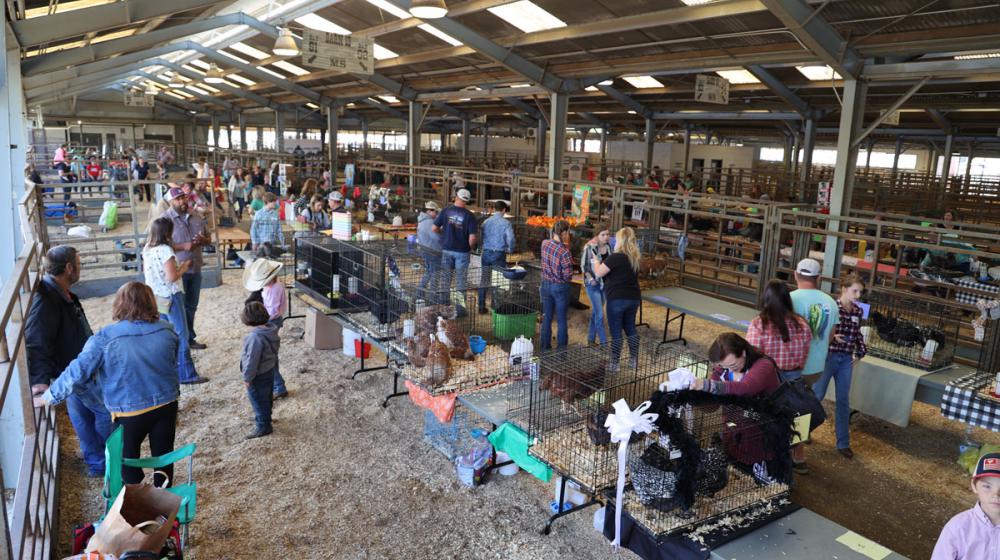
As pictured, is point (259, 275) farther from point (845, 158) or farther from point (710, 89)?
point (710, 89)

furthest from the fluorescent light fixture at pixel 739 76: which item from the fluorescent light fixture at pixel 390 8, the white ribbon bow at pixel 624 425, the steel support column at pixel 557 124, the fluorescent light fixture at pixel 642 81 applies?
the white ribbon bow at pixel 624 425

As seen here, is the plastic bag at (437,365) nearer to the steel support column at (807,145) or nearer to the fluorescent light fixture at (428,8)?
the fluorescent light fixture at (428,8)

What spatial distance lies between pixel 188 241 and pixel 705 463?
21.6 feet

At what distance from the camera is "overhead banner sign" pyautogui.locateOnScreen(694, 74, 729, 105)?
1192cm

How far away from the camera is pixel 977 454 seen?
5.75 meters

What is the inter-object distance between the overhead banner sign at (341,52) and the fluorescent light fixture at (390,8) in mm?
1960

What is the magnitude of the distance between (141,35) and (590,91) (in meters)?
11.7

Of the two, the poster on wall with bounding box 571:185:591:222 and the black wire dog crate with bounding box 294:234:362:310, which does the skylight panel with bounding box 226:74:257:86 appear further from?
the black wire dog crate with bounding box 294:234:362:310

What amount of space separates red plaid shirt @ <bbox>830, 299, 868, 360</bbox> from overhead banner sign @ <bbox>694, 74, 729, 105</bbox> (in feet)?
23.0

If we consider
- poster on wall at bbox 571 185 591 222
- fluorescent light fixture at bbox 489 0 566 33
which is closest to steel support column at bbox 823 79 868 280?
poster on wall at bbox 571 185 591 222

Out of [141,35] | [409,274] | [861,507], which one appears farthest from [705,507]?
[141,35]

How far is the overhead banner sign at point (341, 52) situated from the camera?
1052cm

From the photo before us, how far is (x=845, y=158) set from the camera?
973 cm

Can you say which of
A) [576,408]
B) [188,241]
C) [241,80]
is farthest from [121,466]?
[241,80]
